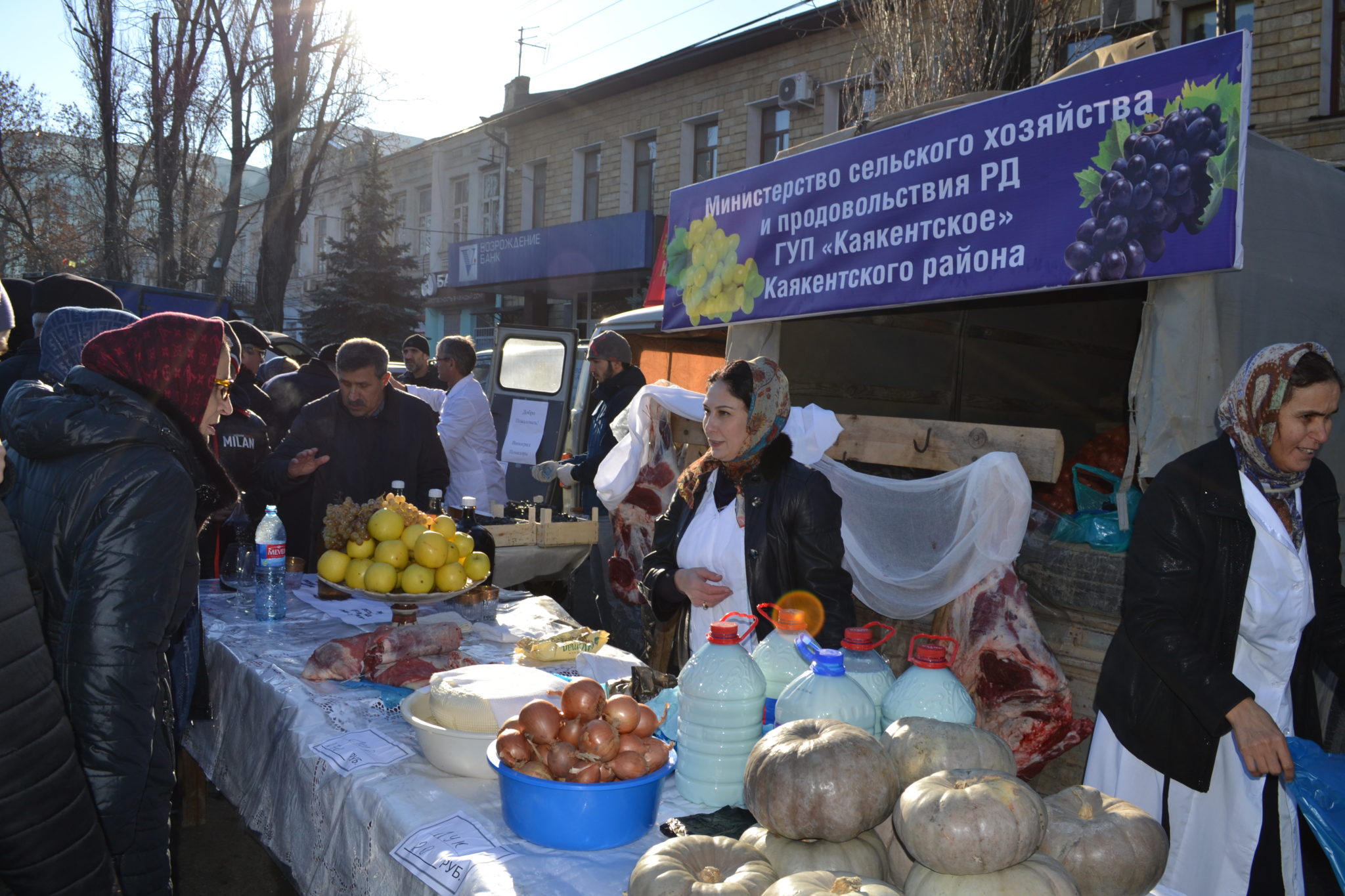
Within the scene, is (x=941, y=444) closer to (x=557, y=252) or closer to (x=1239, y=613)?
(x=1239, y=613)

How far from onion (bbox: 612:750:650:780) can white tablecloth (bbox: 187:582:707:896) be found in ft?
0.53

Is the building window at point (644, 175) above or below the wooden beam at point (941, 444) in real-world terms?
above

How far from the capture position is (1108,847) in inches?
55.4

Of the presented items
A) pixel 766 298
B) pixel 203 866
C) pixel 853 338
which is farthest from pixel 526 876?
pixel 853 338

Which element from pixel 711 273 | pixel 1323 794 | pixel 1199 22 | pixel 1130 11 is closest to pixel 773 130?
pixel 1130 11

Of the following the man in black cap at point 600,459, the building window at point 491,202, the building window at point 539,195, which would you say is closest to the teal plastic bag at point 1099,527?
the man in black cap at point 600,459

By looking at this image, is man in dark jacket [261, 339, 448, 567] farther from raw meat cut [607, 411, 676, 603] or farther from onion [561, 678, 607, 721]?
onion [561, 678, 607, 721]

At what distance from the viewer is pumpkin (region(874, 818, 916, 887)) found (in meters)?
1.44

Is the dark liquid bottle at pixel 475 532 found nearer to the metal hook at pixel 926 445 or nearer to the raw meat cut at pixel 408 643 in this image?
the raw meat cut at pixel 408 643

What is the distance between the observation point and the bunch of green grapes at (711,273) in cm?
517

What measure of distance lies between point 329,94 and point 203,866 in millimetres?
21312

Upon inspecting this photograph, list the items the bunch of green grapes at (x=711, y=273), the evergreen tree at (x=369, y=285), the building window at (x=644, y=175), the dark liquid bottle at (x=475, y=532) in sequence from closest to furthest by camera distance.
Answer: the dark liquid bottle at (x=475, y=532), the bunch of green grapes at (x=711, y=273), the building window at (x=644, y=175), the evergreen tree at (x=369, y=285)

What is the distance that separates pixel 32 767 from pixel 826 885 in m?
1.59

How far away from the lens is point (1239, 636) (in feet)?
8.73
